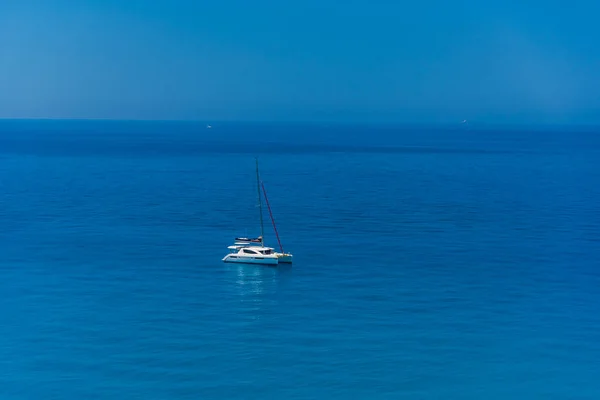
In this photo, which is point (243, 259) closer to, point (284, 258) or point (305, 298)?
point (284, 258)

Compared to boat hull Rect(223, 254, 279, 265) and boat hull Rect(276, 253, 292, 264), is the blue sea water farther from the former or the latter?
boat hull Rect(223, 254, 279, 265)

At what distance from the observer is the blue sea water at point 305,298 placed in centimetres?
4144

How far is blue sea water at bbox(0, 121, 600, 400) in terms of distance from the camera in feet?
136

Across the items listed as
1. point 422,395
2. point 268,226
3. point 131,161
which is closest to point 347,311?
point 422,395

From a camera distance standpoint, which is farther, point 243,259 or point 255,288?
point 243,259

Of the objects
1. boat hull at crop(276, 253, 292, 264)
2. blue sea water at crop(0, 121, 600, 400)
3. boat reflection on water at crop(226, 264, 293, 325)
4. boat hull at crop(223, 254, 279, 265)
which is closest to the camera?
blue sea water at crop(0, 121, 600, 400)

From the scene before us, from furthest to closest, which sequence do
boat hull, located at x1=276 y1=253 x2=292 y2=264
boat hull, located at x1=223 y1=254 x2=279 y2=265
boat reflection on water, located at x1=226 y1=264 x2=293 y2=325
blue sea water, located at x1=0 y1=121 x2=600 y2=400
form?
boat hull, located at x1=223 y1=254 x2=279 y2=265 < boat hull, located at x1=276 y1=253 x2=292 y2=264 < boat reflection on water, located at x1=226 y1=264 x2=293 y2=325 < blue sea water, located at x1=0 y1=121 x2=600 y2=400

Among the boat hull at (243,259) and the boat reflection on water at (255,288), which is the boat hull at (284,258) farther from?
the boat hull at (243,259)

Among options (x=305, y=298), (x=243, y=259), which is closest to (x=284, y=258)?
(x=243, y=259)

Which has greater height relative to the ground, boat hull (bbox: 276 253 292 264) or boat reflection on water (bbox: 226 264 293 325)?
boat hull (bbox: 276 253 292 264)

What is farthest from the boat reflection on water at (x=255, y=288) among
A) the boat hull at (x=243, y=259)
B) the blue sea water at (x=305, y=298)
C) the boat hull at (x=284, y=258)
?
the boat hull at (x=284, y=258)

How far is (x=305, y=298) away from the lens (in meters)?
57.0

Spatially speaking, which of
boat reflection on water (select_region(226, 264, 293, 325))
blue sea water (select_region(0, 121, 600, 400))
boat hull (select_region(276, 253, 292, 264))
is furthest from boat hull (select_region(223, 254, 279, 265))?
blue sea water (select_region(0, 121, 600, 400))

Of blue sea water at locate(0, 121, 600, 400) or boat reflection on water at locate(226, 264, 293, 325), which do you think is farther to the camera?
boat reflection on water at locate(226, 264, 293, 325)
